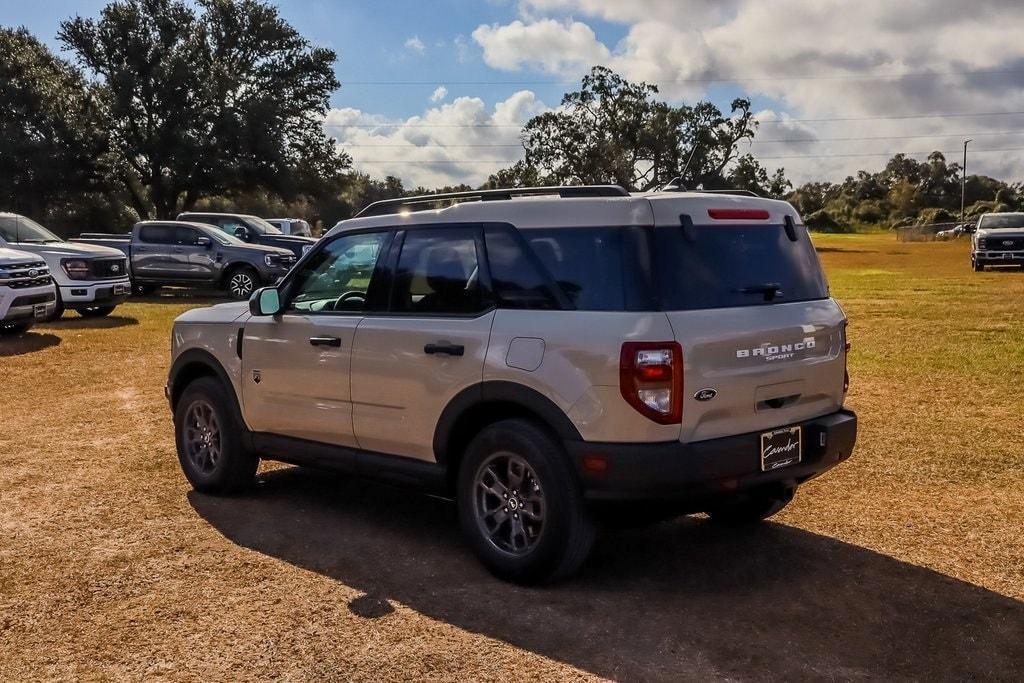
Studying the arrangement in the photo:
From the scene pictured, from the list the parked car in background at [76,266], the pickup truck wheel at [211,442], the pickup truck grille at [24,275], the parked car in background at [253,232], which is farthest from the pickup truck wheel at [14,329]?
the parked car in background at [253,232]

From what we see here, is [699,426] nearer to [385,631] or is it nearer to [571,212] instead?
[571,212]

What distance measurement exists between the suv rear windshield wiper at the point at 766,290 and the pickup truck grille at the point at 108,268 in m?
15.6

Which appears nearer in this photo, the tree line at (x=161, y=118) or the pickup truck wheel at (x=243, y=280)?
the pickup truck wheel at (x=243, y=280)

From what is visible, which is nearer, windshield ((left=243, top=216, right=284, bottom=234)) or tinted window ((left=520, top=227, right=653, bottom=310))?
tinted window ((left=520, top=227, right=653, bottom=310))

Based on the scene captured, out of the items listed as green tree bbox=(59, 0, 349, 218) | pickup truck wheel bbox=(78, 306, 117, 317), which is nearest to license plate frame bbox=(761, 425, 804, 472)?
pickup truck wheel bbox=(78, 306, 117, 317)

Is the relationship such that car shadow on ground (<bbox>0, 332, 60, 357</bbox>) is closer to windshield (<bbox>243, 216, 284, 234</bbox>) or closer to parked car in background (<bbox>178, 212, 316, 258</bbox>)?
parked car in background (<bbox>178, 212, 316, 258</bbox>)

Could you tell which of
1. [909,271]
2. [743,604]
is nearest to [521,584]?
[743,604]

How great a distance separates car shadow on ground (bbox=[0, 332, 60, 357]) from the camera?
14211 millimetres

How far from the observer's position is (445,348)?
5207mm

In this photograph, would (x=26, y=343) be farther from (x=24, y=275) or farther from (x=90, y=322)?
(x=90, y=322)

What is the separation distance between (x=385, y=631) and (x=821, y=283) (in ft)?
9.29

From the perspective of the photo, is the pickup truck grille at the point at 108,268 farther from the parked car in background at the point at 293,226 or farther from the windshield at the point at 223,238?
the parked car in background at the point at 293,226

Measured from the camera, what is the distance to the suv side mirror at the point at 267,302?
6195 millimetres

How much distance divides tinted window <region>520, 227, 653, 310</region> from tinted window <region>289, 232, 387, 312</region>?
4.30ft
